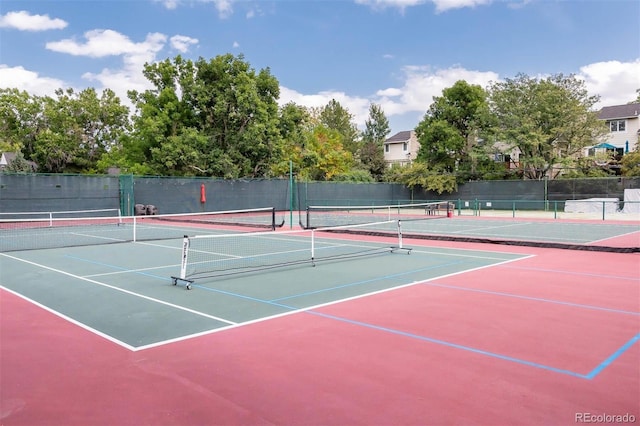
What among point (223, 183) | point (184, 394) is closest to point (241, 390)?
point (184, 394)

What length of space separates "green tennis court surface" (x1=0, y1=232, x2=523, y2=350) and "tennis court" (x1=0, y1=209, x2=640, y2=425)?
0.04m

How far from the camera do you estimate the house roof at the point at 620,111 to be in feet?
156

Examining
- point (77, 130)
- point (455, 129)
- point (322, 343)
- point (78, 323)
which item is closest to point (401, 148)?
point (455, 129)

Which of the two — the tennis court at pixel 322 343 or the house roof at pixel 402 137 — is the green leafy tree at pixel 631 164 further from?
the tennis court at pixel 322 343

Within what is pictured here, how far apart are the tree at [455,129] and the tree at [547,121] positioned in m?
3.32

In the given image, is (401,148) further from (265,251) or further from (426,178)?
(265,251)

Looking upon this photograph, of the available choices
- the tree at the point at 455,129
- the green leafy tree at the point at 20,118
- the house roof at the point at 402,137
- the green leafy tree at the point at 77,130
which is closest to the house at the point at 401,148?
the house roof at the point at 402,137

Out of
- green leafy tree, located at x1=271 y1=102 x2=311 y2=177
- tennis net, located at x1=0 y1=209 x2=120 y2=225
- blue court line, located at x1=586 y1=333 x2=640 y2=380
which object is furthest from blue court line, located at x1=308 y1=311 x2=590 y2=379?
green leafy tree, located at x1=271 y1=102 x2=311 y2=177

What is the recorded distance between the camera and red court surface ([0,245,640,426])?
3652mm

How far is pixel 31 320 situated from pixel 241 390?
3909 millimetres

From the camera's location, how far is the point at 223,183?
114 ft

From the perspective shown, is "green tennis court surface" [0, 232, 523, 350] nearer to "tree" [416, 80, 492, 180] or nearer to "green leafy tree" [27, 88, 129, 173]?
"tree" [416, 80, 492, 180]

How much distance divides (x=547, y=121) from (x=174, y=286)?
123 feet

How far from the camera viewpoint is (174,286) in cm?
856
